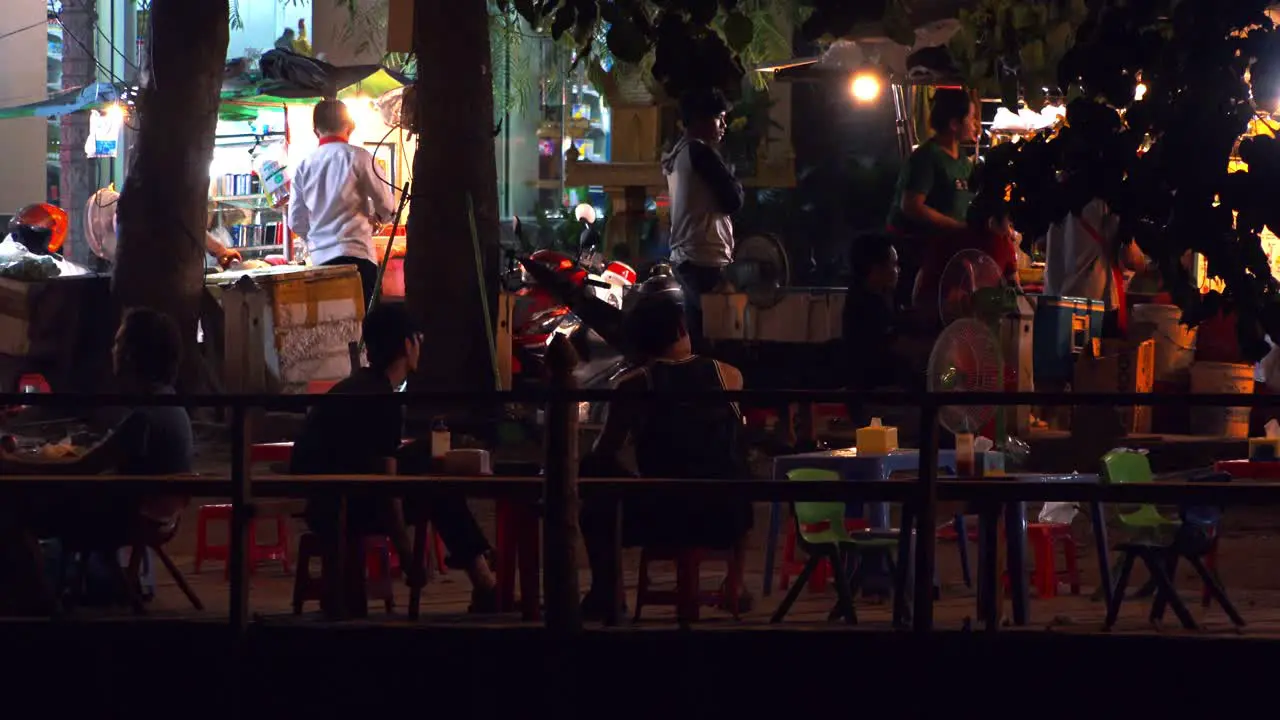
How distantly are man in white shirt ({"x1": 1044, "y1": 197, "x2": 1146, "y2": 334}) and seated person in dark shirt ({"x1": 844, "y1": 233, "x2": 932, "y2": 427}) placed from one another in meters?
1.73

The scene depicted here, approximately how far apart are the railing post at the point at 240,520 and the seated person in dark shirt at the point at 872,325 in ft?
17.9

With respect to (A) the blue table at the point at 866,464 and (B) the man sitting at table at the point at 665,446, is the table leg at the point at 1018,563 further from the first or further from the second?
(B) the man sitting at table at the point at 665,446

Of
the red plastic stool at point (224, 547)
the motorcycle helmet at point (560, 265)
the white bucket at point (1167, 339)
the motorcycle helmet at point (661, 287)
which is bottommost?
the red plastic stool at point (224, 547)

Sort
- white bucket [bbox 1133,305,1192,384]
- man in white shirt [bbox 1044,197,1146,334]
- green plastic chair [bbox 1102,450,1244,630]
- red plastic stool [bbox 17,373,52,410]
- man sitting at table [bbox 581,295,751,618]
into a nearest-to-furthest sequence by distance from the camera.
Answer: man sitting at table [bbox 581,295,751,618], green plastic chair [bbox 1102,450,1244,630], white bucket [bbox 1133,305,1192,384], man in white shirt [bbox 1044,197,1146,334], red plastic stool [bbox 17,373,52,410]

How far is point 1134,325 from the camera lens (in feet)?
42.2

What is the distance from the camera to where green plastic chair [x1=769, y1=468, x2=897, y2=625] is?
8031mm

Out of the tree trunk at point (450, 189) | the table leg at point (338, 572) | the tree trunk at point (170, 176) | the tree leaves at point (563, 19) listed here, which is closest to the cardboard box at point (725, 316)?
the tree trunk at point (450, 189)

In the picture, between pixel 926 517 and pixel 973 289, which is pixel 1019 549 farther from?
pixel 973 289

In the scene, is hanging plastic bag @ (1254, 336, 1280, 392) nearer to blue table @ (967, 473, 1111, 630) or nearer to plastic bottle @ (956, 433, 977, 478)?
blue table @ (967, 473, 1111, 630)

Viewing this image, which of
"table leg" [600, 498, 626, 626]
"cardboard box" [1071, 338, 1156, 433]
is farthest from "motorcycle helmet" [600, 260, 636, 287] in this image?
"table leg" [600, 498, 626, 626]

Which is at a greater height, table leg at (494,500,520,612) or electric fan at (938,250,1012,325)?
electric fan at (938,250,1012,325)

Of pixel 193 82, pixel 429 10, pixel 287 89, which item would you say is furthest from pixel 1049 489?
pixel 287 89

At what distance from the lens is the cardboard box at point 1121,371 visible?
12.3m

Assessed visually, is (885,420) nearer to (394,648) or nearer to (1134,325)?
(1134,325)
